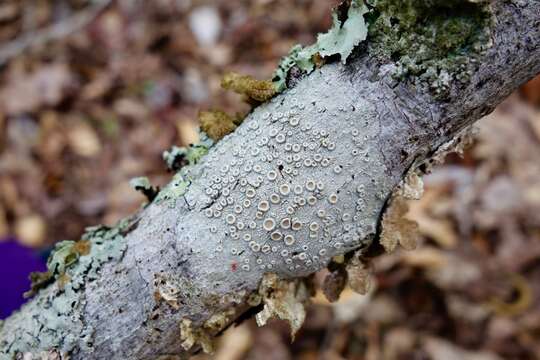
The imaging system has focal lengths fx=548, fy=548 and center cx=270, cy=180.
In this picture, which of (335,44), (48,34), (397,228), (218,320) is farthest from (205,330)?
(48,34)

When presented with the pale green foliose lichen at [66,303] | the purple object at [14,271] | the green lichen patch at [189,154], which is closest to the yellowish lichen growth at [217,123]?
the green lichen patch at [189,154]

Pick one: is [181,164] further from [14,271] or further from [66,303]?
[14,271]

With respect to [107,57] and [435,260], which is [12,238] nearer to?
[107,57]

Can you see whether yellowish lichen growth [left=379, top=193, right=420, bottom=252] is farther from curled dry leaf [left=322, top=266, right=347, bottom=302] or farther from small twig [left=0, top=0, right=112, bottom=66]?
small twig [left=0, top=0, right=112, bottom=66]

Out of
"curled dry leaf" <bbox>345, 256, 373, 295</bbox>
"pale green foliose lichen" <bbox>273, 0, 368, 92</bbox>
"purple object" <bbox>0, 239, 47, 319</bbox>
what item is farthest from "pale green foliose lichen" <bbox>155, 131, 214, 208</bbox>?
"purple object" <bbox>0, 239, 47, 319</bbox>

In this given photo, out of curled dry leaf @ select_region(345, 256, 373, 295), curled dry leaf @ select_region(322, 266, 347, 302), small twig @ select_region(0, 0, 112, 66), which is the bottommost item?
curled dry leaf @ select_region(345, 256, 373, 295)

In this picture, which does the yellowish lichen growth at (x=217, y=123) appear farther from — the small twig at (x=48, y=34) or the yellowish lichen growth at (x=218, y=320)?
the small twig at (x=48, y=34)

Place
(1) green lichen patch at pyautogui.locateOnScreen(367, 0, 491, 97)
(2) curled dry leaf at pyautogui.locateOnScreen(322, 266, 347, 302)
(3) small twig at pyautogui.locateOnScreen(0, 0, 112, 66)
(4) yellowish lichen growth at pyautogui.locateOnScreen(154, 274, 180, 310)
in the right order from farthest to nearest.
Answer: (3) small twig at pyautogui.locateOnScreen(0, 0, 112, 66), (2) curled dry leaf at pyautogui.locateOnScreen(322, 266, 347, 302), (4) yellowish lichen growth at pyautogui.locateOnScreen(154, 274, 180, 310), (1) green lichen patch at pyautogui.locateOnScreen(367, 0, 491, 97)
